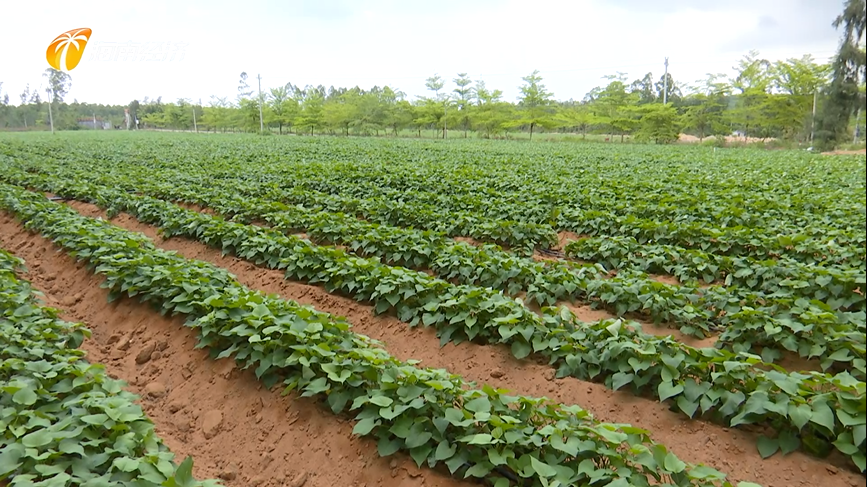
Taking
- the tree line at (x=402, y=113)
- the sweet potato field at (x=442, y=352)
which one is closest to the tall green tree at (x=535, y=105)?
the tree line at (x=402, y=113)

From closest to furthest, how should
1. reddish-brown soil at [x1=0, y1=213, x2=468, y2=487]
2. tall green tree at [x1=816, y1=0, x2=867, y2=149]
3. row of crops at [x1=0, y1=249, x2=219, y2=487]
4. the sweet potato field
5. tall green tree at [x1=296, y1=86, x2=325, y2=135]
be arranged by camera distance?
tall green tree at [x1=816, y1=0, x2=867, y2=149] → row of crops at [x1=0, y1=249, x2=219, y2=487] → the sweet potato field → reddish-brown soil at [x1=0, y1=213, x2=468, y2=487] → tall green tree at [x1=296, y1=86, x2=325, y2=135]

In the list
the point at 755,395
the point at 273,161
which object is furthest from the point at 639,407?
the point at 273,161

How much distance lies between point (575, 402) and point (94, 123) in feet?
291

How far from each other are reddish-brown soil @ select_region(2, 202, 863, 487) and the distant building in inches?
3295

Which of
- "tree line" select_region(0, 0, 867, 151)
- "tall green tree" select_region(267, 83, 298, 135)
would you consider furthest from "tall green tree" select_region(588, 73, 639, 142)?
"tall green tree" select_region(267, 83, 298, 135)

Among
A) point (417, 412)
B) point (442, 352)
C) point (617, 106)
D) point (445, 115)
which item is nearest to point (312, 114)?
point (445, 115)

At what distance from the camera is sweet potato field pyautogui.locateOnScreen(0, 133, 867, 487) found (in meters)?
2.85

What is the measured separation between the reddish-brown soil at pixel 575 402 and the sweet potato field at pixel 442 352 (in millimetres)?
15

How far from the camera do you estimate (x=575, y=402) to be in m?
3.77

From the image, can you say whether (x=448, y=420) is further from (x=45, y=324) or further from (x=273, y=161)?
(x=273, y=161)

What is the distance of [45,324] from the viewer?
440cm

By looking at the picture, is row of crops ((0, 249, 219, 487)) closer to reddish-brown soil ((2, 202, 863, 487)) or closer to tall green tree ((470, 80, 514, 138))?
reddish-brown soil ((2, 202, 863, 487))

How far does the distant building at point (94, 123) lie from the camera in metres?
74.3

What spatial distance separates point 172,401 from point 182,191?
27.0 ft
